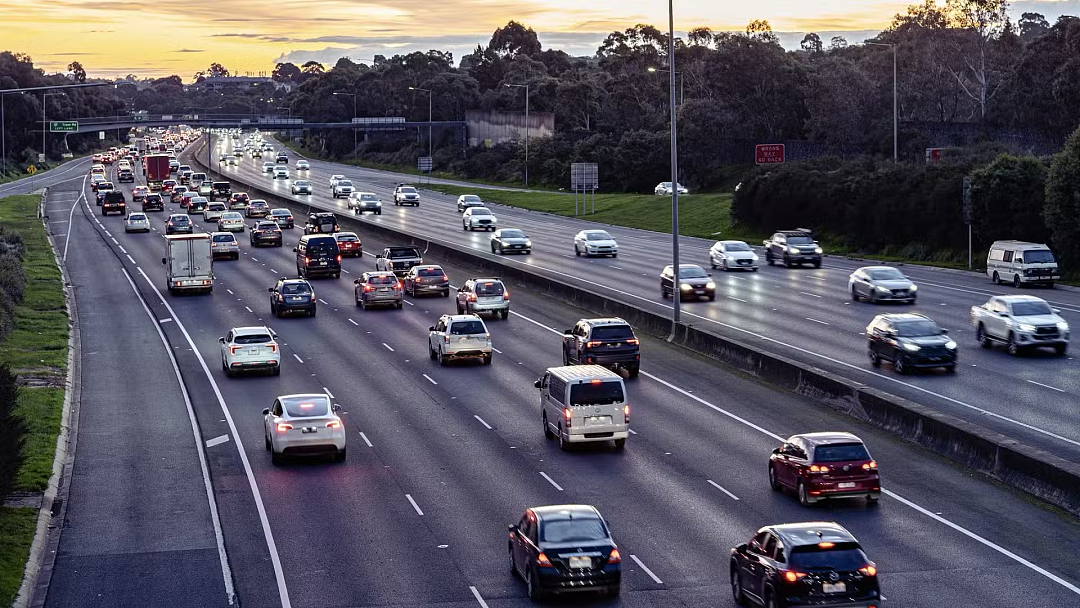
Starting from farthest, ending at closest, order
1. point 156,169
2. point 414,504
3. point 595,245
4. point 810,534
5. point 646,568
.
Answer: point 156,169, point 595,245, point 414,504, point 646,568, point 810,534

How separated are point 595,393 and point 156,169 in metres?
119

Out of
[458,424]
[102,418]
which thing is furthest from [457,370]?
[102,418]

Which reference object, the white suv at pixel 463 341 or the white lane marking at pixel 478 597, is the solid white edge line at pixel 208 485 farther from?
the white suv at pixel 463 341

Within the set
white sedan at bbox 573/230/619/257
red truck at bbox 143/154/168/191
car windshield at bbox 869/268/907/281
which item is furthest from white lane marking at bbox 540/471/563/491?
red truck at bbox 143/154/168/191

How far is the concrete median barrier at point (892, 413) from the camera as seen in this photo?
85.6 feet

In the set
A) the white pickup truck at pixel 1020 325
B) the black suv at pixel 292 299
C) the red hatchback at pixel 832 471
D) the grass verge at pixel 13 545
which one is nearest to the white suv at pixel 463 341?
the black suv at pixel 292 299

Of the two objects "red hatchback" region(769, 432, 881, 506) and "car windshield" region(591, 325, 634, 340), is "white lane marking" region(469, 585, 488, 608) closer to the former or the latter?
"red hatchback" region(769, 432, 881, 506)

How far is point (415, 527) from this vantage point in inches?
971

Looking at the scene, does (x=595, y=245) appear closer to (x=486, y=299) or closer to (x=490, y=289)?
(x=490, y=289)

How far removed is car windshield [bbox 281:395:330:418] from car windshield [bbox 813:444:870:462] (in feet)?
36.2

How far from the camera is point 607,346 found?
39781 millimetres

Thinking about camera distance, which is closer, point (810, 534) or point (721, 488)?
point (810, 534)

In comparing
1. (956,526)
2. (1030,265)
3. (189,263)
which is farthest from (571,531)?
(189,263)

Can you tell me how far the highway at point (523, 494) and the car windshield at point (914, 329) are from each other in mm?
4290
